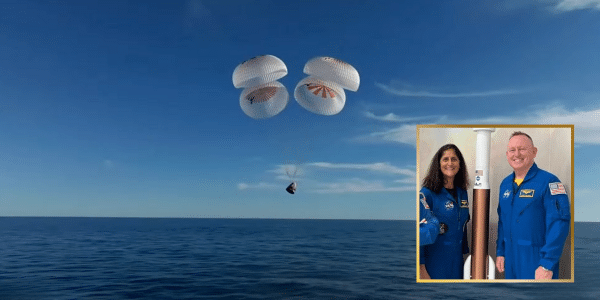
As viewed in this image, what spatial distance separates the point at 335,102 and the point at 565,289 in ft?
45.4

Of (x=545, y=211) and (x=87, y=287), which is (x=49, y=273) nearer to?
(x=87, y=287)

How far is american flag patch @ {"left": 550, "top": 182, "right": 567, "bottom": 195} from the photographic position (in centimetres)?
859

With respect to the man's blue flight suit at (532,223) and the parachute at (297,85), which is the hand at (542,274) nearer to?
the man's blue flight suit at (532,223)

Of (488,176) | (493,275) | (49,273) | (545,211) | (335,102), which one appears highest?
(335,102)

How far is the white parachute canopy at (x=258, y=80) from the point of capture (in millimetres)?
12516

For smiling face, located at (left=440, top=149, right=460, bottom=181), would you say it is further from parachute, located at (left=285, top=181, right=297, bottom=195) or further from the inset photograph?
parachute, located at (left=285, top=181, right=297, bottom=195)

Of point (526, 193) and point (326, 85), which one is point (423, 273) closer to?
point (526, 193)

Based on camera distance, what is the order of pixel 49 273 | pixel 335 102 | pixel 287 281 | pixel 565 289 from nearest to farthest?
pixel 335 102 < pixel 565 289 < pixel 287 281 < pixel 49 273

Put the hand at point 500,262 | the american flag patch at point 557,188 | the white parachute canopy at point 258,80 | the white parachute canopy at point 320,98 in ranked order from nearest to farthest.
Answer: the american flag patch at point 557,188 → the hand at point 500,262 → the white parachute canopy at point 258,80 → the white parachute canopy at point 320,98

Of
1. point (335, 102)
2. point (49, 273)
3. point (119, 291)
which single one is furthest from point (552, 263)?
point (49, 273)

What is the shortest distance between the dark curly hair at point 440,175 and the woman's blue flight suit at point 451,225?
0.32 feet

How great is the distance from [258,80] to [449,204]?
21.2 ft

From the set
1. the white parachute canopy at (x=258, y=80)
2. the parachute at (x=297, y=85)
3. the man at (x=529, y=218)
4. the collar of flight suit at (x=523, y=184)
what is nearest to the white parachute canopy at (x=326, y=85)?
the parachute at (x=297, y=85)

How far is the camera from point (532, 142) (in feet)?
28.9
